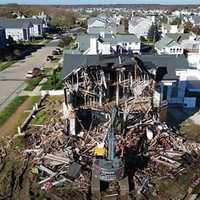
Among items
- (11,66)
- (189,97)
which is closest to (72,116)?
(189,97)

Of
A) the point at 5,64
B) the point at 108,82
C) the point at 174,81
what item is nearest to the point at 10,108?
the point at 108,82

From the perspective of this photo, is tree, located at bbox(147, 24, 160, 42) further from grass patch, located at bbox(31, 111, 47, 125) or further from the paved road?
grass patch, located at bbox(31, 111, 47, 125)

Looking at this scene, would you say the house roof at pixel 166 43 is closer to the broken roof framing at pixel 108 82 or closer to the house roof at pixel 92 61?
the house roof at pixel 92 61

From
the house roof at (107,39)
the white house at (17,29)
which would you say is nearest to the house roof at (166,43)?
the house roof at (107,39)

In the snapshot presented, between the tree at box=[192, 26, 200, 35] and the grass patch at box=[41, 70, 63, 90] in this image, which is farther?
the tree at box=[192, 26, 200, 35]

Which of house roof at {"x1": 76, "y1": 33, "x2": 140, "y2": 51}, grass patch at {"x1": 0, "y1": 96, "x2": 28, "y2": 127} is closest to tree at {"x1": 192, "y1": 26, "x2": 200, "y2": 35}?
house roof at {"x1": 76, "y1": 33, "x2": 140, "y2": 51}

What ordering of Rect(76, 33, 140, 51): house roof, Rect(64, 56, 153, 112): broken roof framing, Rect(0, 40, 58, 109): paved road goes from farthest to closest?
Rect(76, 33, 140, 51): house roof < Rect(0, 40, 58, 109): paved road < Rect(64, 56, 153, 112): broken roof framing
